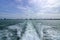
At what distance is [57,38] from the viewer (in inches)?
207

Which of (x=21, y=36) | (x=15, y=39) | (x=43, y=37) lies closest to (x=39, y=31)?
(x=43, y=37)

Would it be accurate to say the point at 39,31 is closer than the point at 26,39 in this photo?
No

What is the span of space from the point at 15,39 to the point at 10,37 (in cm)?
25

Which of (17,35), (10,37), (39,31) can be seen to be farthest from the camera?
(39,31)

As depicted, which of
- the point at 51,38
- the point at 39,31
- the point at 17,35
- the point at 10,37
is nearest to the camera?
the point at 10,37

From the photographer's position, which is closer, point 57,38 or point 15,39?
point 15,39

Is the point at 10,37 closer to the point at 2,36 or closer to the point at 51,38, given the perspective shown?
the point at 2,36

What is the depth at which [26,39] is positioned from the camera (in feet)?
15.0

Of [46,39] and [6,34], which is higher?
[6,34]

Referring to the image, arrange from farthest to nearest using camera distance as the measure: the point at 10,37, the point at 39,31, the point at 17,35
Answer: the point at 39,31, the point at 17,35, the point at 10,37

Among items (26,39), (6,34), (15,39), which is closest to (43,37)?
(26,39)

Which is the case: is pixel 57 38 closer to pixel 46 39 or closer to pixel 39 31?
pixel 46 39

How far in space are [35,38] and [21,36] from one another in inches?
27.8

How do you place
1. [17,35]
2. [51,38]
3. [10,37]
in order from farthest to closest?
[51,38] < [17,35] < [10,37]
